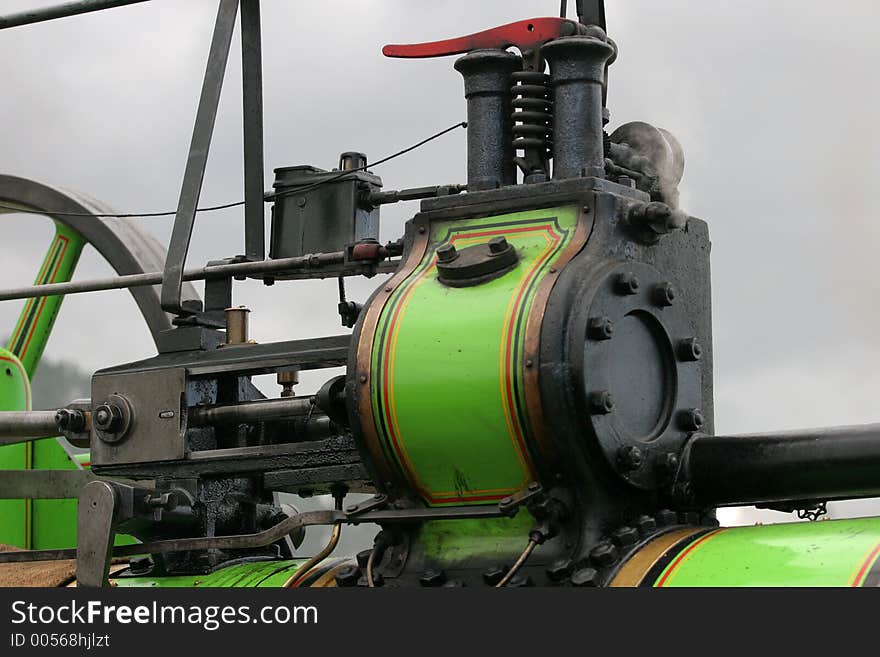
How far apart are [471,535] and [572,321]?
577 millimetres

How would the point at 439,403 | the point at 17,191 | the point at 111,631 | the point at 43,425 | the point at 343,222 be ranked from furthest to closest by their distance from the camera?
the point at 17,191
the point at 43,425
the point at 343,222
the point at 439,403
the point at 111,631

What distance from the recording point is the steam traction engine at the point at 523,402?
3264 mm

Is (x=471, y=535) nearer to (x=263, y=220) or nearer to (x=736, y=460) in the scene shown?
(x=736, y=460)

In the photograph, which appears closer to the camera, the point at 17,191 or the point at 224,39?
the point at 224,39

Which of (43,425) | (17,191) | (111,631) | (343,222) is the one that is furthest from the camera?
(17,191)

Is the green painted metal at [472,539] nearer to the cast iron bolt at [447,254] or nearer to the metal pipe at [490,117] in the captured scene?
the cast iron bolt at [447,254]

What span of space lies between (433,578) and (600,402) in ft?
1.82

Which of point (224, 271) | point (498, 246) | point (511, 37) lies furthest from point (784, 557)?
point (224, 271)

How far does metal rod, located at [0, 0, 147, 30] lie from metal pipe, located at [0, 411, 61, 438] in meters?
1.26

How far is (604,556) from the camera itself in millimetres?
3232

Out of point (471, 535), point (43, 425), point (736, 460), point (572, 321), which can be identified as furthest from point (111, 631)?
point (43, 425)

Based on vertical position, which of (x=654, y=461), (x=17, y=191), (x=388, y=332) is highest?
(x=17, y=191)

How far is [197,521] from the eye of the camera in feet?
14.3

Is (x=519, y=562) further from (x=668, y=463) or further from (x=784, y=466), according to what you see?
(x=784, y=466)
